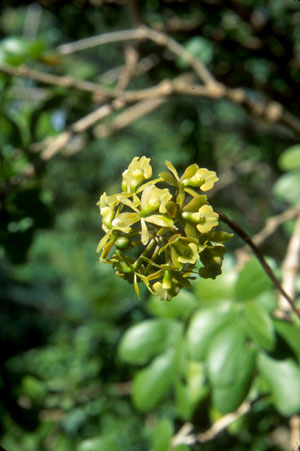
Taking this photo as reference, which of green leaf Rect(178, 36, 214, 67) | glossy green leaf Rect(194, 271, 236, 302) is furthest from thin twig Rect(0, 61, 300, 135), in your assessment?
glossy green leaf Rect(194, 271, 236, 302)

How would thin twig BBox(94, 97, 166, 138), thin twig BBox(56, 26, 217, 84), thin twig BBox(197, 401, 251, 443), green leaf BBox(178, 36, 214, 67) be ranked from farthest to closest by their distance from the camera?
green leaf BBox(178, 36, 214, 67)
thin twig BBox(94, 97, 166, 138)
thin twig BBox(56, 26, 217, 84)
thin twig BBox(197, 401, 251, 443)

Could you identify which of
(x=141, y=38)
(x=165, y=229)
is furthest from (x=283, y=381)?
(x=141, y=38)

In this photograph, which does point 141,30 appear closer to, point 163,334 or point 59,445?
point 163,334

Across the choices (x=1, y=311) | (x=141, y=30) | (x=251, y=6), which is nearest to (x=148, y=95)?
(x=141, y=30)

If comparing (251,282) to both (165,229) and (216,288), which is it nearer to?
(216,288)

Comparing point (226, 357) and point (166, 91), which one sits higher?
point (166, 91)

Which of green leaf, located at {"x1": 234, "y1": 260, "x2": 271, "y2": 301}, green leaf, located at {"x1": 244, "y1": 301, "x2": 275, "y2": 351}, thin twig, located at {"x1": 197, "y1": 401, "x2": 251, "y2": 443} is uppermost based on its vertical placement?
green leaf, located at {"x1": 234, "y1": 260, "x2": 271, "y2": 301}

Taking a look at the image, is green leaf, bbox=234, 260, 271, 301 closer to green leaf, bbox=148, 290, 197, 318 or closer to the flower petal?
green leaf, bbox=148, 290, 197, 318
